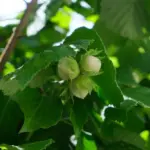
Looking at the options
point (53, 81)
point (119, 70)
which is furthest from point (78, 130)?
point (119, 70)

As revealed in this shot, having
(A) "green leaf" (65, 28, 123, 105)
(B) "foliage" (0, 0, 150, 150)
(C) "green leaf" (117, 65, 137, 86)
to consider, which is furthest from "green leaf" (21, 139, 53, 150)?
(C) "green leaf" (117, 65, 137, 86)

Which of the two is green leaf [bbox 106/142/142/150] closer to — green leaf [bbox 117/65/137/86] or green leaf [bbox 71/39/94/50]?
green leaf [bbox 117/65/137/86]

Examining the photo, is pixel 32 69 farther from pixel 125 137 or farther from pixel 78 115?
pixel 125 137

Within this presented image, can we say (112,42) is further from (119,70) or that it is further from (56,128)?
(56,128)

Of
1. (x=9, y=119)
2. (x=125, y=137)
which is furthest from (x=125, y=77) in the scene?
(x=9, y=119)

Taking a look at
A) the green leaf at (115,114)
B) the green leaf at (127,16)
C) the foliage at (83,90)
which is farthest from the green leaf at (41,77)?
the green leaf at (127,16)

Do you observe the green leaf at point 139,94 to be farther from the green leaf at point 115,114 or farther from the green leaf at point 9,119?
the green leaf at point 9,119
